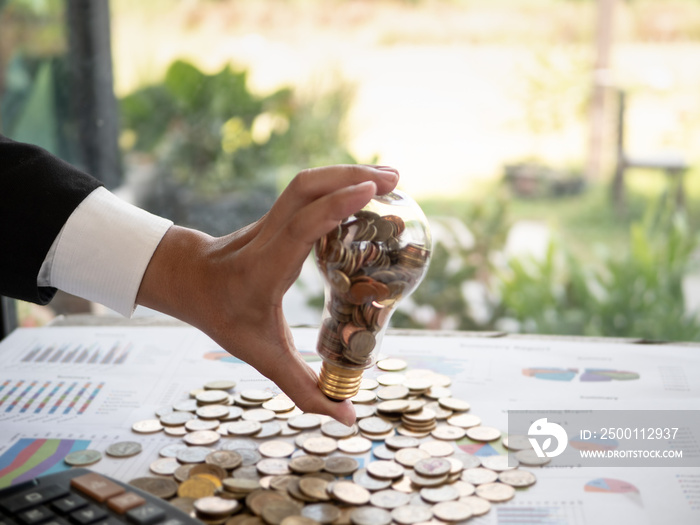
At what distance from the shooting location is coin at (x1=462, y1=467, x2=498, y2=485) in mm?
505

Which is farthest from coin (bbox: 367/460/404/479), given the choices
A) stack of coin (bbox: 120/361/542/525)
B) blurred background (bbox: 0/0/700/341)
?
blurred background (bbox: 0/0/700/341)

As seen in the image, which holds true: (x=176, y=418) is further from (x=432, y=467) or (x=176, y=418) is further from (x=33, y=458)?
(x=432, y=467)

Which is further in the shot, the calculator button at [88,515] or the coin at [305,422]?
the coin at [305,422]

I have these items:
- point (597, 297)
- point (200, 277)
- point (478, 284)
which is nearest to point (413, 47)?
point (478, 284)

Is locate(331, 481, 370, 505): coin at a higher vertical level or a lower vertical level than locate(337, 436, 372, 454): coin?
higher

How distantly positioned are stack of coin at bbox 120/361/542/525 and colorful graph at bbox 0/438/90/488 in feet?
0.12

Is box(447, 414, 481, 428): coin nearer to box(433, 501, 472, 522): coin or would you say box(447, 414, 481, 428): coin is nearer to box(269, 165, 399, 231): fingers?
box(433, 501, 472, 522): coin

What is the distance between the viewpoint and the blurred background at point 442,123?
1.42 metres

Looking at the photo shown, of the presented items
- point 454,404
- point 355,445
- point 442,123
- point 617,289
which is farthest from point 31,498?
point 442,123

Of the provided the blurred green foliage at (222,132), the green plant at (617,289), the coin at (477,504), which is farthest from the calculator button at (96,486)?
the green plant at (617,289)

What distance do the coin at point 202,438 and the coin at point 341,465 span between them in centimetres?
10

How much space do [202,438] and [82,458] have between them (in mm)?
88

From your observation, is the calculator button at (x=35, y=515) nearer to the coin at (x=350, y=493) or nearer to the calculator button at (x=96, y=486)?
the calculator button at (x=96, y=486)

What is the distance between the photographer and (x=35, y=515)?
1.35ft
